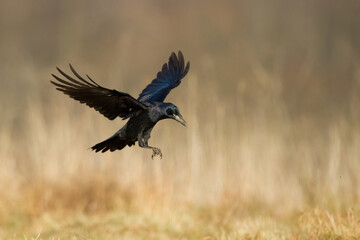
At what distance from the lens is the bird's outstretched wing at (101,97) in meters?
4.29

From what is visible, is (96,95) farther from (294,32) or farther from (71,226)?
(294,32)

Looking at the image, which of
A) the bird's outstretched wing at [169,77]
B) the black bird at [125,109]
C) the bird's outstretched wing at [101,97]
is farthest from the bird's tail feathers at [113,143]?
the bird's outstretched wing at [169,77]

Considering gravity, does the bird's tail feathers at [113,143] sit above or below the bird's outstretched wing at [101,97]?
below

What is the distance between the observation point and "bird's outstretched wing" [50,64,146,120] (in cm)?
429

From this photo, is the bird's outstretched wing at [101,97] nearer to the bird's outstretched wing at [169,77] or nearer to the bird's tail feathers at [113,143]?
the bird's tail feathers at [113,143]

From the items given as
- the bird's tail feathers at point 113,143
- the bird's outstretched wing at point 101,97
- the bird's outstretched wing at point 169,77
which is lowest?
the bird's tail feathers at point 113,143

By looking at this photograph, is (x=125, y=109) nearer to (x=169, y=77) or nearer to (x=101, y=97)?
(x=101, y=97)

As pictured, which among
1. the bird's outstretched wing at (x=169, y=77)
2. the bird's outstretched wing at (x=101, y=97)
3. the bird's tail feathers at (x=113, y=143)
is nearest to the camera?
the bird's outstretched wing at (x=101, y=97)

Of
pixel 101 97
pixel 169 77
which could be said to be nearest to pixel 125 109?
pixel 101 97

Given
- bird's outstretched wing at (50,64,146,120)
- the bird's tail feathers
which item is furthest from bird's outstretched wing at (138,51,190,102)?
bird's outstretched wing at (50,64,146,120)

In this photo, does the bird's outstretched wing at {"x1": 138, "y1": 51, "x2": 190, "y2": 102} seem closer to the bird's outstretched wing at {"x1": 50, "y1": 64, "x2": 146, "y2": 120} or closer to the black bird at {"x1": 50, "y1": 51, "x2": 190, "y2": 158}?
the black bird at {"x1": 50, "y1": 51, "x2": 190, "y2": 158}

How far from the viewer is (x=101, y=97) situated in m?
4.53

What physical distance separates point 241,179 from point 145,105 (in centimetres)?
320

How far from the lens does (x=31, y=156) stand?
7918 mm
